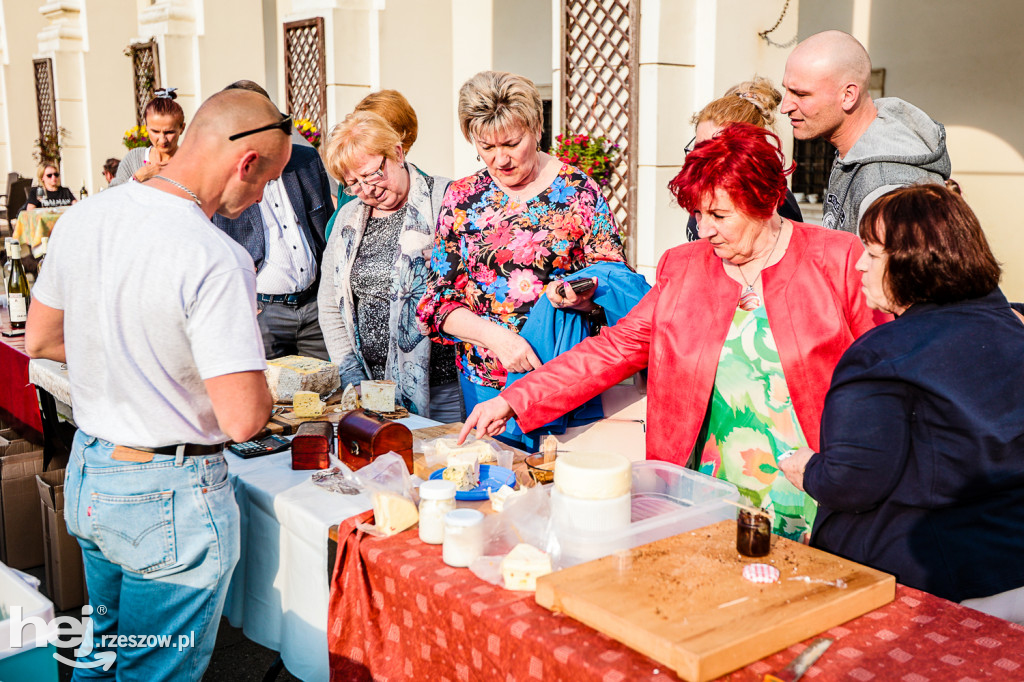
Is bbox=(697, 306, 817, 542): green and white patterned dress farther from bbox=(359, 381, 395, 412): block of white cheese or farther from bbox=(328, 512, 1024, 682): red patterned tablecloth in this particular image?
bbox=(359, 381, 395, 412): block of white cheese

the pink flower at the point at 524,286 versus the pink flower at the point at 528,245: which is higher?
the pink flower at the point at 528,245

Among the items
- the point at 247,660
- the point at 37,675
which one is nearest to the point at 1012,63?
the point at 247,660

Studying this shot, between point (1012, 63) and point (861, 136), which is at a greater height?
point (1012, 63)

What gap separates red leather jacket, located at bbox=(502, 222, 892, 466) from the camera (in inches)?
78.0

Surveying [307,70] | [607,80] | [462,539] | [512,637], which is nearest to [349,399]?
[462,539]

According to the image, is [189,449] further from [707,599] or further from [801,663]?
[801,663]

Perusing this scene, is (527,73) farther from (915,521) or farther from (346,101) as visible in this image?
(915,521)

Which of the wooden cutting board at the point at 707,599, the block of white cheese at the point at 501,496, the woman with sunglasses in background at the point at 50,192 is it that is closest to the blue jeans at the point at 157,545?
the block of white cheese at the point at 501,496

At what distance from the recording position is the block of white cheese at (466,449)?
82.3 inches

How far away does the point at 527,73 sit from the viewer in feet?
32.1

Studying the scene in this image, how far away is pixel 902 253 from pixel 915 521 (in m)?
0.49

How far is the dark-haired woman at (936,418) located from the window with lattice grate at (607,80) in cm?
581

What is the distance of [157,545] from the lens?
5.87ft

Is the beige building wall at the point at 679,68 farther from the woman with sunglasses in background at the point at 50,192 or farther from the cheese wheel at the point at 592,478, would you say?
the woman with sunglasses in background at the point at 50,192
